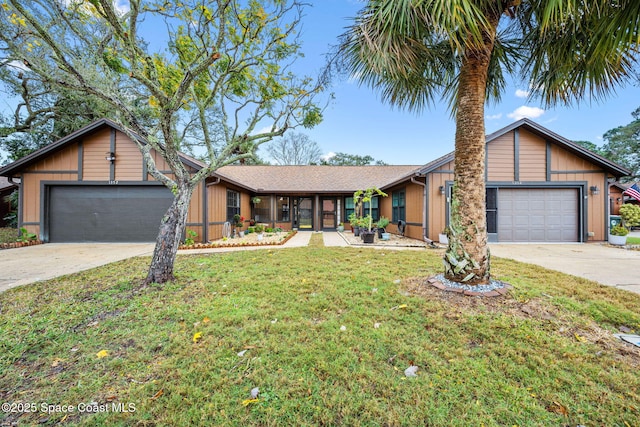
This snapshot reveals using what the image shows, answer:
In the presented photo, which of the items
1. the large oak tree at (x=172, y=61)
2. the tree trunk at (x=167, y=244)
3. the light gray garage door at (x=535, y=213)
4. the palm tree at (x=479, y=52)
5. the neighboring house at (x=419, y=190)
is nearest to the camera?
the palm tree at (x=479, y=52)

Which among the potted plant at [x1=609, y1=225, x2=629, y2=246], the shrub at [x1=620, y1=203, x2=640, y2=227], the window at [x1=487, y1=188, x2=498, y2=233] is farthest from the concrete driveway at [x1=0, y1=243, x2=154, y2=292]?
the shrub at [x1=620, y1=203, x2=640, y2=227]

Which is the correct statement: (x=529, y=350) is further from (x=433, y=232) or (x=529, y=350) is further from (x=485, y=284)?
(x=433, y=232)

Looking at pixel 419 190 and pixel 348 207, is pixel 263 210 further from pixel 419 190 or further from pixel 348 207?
A: pixel 419 190

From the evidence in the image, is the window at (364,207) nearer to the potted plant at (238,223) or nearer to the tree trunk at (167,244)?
the potted plant at (238,223)

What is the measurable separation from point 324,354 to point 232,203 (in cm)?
1082

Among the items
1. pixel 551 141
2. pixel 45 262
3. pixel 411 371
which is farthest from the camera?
pixel 551 141

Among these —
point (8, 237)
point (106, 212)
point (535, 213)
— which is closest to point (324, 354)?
point (535, 213)

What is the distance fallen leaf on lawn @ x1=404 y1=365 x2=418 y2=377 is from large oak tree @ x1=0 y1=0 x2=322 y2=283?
404 centimetres

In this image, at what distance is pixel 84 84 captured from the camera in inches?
145

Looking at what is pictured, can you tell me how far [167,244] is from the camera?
4.24 m

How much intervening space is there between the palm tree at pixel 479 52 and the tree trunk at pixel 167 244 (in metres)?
4.09

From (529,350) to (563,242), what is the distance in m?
9.95

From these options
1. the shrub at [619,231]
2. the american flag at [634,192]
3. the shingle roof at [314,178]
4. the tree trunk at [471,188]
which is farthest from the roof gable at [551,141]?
the tree trunk at [471,188]

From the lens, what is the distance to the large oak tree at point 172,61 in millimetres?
3762
